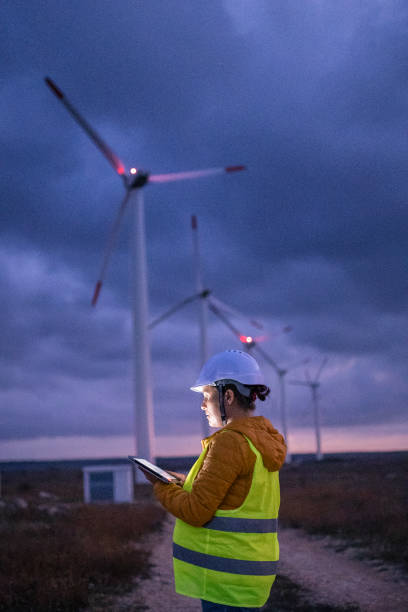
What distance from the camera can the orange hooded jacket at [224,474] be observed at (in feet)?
10.1

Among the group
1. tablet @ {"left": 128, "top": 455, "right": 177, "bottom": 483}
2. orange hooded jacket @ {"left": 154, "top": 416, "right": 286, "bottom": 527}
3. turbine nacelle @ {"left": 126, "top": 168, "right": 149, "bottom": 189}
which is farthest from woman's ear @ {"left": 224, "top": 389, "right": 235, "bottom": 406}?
turbine nacelle @ {"left": 126, "top": 168, "right": 149, "bottom": 189}

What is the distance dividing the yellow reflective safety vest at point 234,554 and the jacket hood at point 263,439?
33 mm

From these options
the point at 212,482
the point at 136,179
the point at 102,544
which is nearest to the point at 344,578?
the point at 102,544

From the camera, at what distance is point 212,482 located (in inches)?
122

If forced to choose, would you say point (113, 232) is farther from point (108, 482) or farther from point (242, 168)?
point (108, 482)

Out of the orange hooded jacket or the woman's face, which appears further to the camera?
the woman's face

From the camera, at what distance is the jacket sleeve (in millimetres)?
3080

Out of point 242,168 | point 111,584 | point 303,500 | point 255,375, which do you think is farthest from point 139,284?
point 255,375

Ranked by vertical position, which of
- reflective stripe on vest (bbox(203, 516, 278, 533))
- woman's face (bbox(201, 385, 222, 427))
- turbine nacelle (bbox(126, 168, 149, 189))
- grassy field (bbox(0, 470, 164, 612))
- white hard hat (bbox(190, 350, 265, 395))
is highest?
turbine nacelle (bbox(126, 168, 149, 189))

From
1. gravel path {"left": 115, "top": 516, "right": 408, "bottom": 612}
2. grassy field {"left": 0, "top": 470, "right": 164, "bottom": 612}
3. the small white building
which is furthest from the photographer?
the small white building

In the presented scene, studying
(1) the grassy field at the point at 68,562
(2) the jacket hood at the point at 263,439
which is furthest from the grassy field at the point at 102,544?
(2) the jacket hood at the point at 263,439

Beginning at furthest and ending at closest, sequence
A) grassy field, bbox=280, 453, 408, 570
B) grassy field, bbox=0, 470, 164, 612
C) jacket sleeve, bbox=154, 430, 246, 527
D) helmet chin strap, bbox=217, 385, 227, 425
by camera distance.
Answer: grassy field, bbox=280, 453, 408, 570, grassy field, bbox=0, 470, 164, 612, helmet chin strap, bbox=217, 385, 227, 425, jacket sleeve, bbox=154, 430, 246, 527

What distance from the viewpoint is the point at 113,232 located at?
38.4 m

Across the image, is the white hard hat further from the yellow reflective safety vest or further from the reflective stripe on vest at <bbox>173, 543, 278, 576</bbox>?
the reflective stripe on vest at <bbox>173, 543, 278, 576</bbox>
